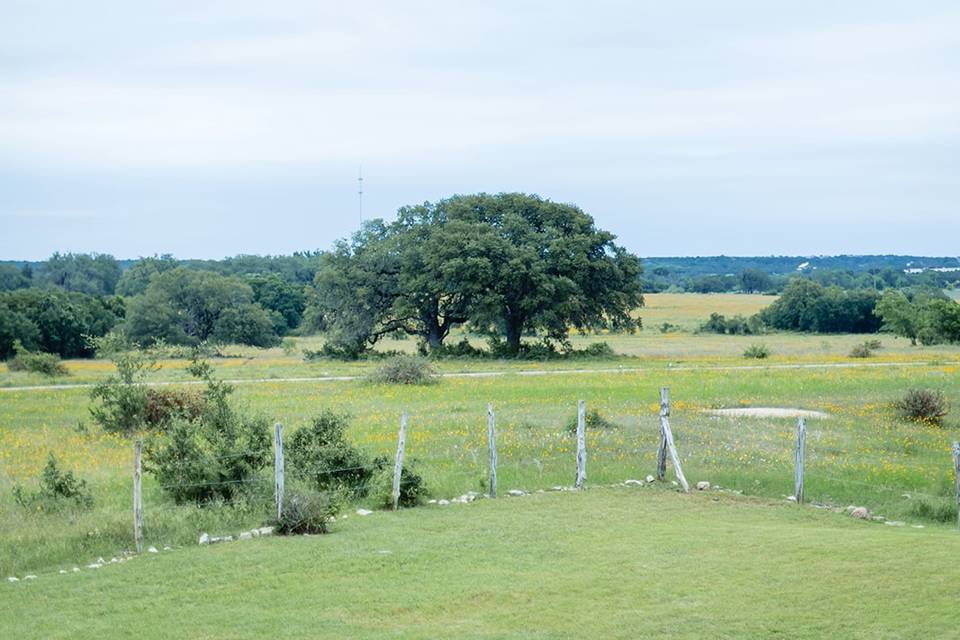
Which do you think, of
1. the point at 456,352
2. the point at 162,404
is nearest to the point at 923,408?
the point at 162,404

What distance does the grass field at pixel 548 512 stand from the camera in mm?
11594

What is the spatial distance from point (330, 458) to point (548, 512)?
14.3 feet

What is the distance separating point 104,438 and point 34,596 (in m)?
17.0

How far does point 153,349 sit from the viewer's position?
29.0m

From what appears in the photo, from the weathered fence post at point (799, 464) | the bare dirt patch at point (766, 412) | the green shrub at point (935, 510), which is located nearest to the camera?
the green shrub at point (935, 510)

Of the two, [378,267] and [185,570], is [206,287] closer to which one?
[378,267]

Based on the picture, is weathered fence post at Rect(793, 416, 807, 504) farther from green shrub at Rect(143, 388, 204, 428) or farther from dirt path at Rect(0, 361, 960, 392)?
dirt path at Rect(0, 361, 960, 392)

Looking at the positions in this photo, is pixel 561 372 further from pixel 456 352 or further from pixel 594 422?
pixel 594 422

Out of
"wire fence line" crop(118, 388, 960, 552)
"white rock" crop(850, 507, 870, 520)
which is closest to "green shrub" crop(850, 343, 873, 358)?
"wire fence line" crop(118, 388, 960, 552)

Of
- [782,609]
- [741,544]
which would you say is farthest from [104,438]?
[782,609]

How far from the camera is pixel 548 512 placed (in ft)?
57.3

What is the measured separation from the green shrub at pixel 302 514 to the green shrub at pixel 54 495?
188 inches

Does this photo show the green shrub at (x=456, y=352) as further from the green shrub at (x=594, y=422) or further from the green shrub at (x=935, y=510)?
the green shrub at (x=935, y=510)

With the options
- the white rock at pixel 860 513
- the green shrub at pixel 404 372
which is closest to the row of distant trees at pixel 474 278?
the green shrub at pixel 404 372
